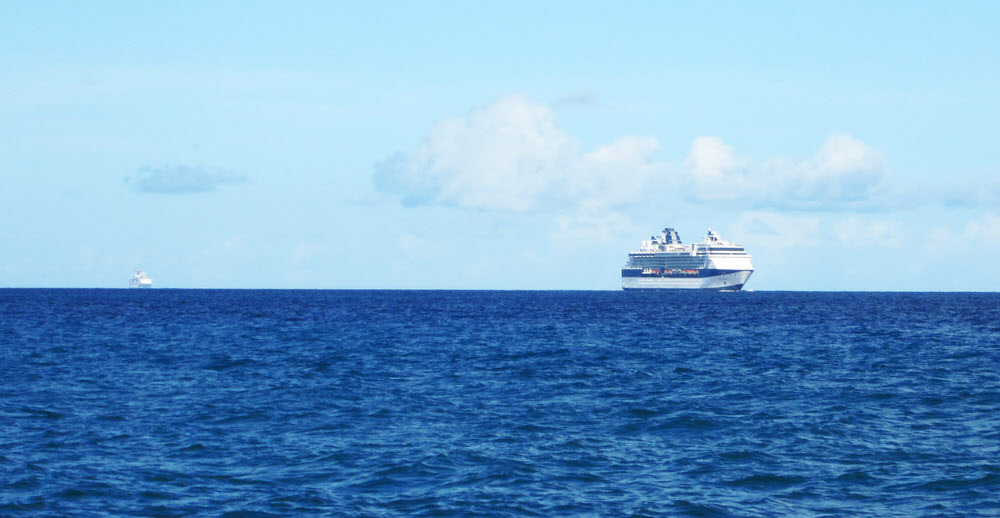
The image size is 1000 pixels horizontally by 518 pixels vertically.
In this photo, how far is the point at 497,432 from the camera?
2225 centimetres

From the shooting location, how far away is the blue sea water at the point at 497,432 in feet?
52.7

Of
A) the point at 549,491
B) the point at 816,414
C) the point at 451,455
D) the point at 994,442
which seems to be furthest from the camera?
the point at 816,414

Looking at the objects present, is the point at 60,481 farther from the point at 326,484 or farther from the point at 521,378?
the point at 521,378

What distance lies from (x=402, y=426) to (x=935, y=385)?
1836 centimetres

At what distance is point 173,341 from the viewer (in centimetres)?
5156

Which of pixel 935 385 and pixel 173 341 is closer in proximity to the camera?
pixel 935 385

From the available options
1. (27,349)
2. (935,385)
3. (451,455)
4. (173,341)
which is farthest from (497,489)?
(173,341)

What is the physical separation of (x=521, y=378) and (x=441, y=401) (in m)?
6.53

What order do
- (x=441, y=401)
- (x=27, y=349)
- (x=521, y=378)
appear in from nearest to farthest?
(x=441, y=401) < (x=521, y=378) < (x=27, y=349)

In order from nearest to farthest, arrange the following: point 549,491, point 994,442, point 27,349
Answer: point 549,491 → point 994,442 → point 27,349

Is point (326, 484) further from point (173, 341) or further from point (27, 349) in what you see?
point (173, 341)

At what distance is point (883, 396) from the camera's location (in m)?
28.7

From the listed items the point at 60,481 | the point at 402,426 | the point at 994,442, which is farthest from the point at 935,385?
the point at 60,481

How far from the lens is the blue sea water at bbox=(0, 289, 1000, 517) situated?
16078 mm
